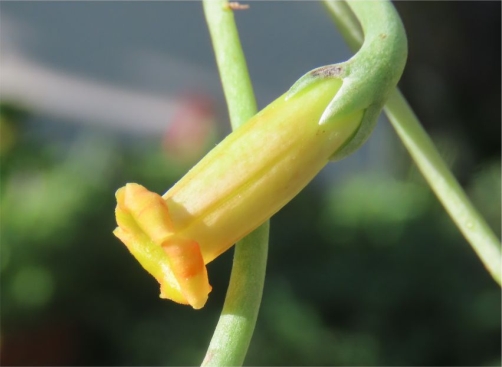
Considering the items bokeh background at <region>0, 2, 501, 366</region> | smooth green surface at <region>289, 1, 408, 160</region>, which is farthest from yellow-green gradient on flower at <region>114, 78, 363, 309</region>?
bokeh background at <region>0, 2, 501, 366</region>

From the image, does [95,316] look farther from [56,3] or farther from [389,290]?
[56,3]

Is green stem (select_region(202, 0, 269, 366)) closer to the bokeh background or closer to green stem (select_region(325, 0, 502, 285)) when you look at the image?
green stem (select_region(325, 0, 502, 285))

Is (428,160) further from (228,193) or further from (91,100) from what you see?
(91,100)

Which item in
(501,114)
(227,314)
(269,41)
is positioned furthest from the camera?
(269,41)

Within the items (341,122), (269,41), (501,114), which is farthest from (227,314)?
(269,41)

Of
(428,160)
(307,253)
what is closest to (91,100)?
(307,253)

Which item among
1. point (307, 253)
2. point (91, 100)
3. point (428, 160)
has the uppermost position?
point (428, 160)
